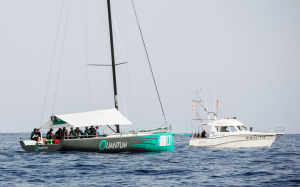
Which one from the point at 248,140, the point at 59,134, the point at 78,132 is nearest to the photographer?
the point at 59,134

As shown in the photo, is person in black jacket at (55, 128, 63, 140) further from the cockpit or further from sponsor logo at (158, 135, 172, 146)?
the cockpit

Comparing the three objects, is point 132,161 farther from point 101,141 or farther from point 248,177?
point 248,177

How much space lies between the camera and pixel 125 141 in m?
25.9

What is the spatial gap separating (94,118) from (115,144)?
9.12ft

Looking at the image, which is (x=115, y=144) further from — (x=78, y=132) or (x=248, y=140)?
(x=248, y=140)

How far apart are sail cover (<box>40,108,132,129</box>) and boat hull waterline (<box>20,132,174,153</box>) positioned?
136cm

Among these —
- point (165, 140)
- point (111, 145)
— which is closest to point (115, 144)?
point (111, 145)

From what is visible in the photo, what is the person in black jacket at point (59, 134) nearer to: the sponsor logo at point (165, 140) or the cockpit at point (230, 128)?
the sponsor logo at point (165, 140)

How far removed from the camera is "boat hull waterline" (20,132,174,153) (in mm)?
25938

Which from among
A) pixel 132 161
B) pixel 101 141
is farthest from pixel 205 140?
pixel 132 161

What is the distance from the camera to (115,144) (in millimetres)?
25953

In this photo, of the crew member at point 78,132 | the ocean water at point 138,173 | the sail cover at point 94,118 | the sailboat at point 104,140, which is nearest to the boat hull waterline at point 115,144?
the sailboat at point 104,140

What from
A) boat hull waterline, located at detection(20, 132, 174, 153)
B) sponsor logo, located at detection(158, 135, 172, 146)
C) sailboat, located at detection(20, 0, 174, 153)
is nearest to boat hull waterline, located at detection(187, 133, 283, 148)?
sailboat, located at detection(20, 0, 174, 153)

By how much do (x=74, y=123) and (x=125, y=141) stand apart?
408cm
